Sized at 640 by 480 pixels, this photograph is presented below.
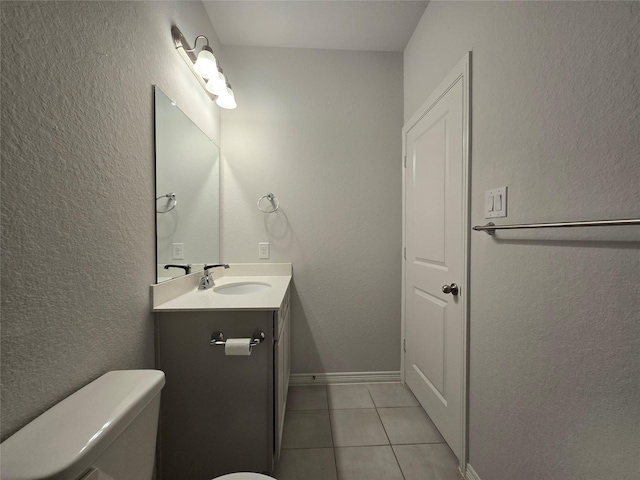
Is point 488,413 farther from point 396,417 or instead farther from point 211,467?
point 211,467

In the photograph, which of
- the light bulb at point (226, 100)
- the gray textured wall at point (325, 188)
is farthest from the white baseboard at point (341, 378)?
the light bulb at point (226, 100)

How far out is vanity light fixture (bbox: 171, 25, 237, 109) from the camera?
1296mm

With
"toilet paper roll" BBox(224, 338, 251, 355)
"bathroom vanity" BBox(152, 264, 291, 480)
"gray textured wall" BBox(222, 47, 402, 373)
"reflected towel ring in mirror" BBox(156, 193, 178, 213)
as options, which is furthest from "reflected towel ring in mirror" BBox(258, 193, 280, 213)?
"toilet paper roll" BBox(224, 338, 251, 355)

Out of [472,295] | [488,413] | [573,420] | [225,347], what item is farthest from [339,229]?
[573,420]

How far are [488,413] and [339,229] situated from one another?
1351 mm

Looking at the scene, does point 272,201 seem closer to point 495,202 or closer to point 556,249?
point 495,202

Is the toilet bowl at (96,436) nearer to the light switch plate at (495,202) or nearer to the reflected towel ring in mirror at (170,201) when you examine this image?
the reflected towel ring in mirror at (170,201)

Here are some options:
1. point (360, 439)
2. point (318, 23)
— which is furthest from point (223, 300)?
point (318, 23)

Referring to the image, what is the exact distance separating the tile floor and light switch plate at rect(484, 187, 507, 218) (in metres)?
1.27

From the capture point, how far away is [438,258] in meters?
1.46

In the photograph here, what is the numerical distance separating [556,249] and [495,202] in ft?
1.01

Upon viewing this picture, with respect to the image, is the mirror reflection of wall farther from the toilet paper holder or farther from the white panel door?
the white panel door

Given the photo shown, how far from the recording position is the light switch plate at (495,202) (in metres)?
0.97

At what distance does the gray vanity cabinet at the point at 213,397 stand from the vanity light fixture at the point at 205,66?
1308mm
